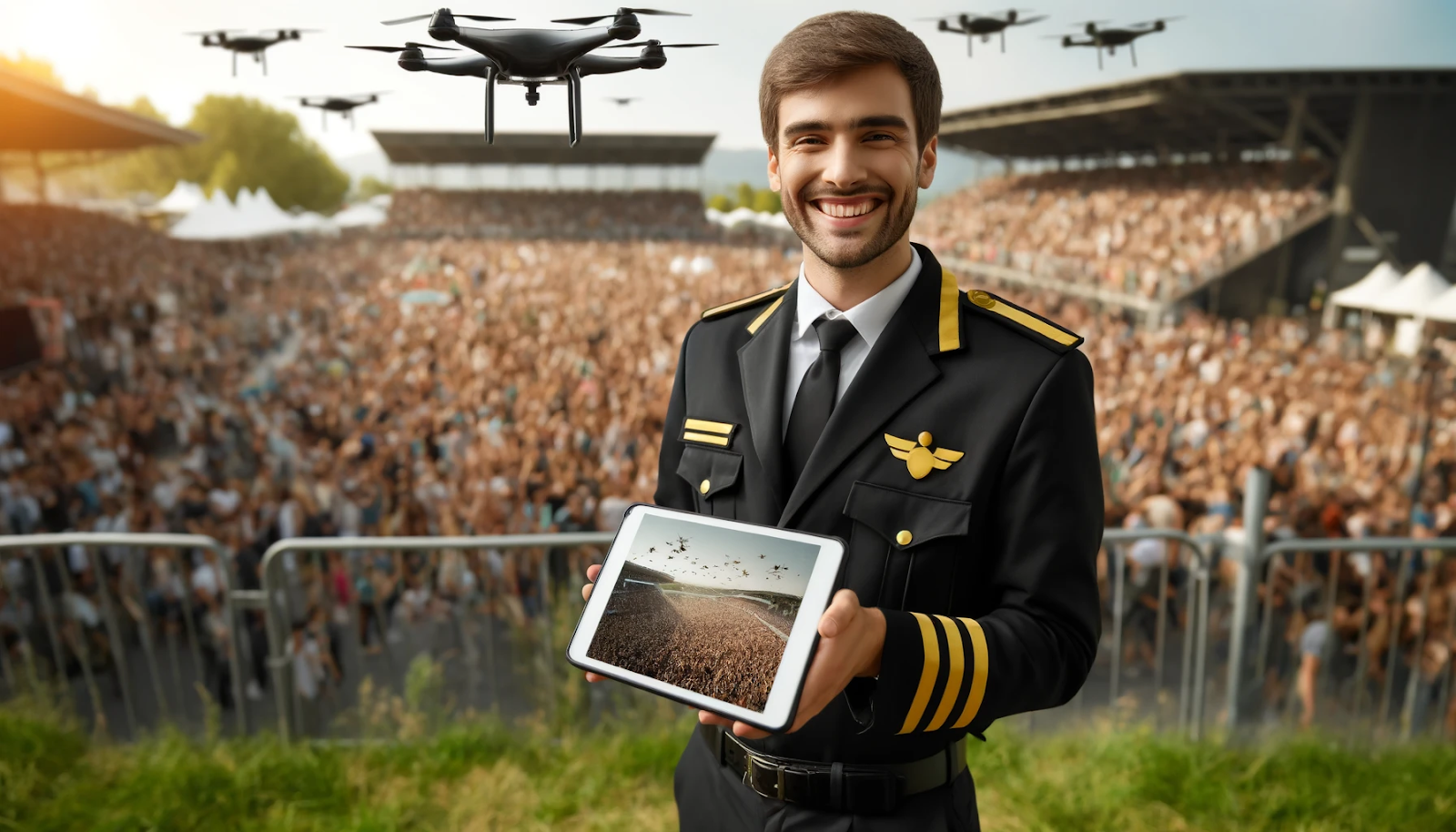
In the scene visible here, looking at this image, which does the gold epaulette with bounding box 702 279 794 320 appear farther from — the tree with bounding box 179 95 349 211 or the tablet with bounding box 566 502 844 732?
the tree with bounding box 179 95 349 211

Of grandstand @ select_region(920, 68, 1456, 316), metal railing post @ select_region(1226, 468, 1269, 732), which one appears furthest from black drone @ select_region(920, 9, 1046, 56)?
grandstand @ select_region(920, 68, 1456, 316)

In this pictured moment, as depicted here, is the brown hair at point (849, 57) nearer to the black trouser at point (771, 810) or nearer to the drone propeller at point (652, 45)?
the drone propeller at point (652, 45)

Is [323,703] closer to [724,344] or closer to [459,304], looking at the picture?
[724,344]

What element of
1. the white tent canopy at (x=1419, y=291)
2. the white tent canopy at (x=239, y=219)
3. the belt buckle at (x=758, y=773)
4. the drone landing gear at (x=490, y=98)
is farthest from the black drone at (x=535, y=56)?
the white tent canopy at (x=1419, y=291)

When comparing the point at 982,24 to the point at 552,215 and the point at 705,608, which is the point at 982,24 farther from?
the point at 552,215

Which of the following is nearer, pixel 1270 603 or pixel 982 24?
pixel 1270 603

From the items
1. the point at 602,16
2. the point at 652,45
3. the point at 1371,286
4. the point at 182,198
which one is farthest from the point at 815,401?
the point at 182,198
